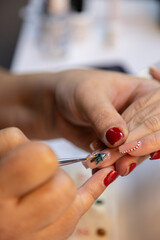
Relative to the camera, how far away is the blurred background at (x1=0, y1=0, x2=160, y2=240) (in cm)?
51

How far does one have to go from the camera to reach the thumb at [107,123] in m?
0.43

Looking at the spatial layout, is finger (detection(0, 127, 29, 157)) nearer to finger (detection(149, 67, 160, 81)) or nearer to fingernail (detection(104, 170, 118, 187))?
fingernail (detection(104, 170, 118, 187))

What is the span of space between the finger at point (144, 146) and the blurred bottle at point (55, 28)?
1.99 ft

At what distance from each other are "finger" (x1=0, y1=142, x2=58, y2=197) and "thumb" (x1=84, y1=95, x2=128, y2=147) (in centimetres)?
16

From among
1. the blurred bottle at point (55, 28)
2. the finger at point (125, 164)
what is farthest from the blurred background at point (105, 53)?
the finger at point (125, 164)

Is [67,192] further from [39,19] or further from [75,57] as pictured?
[39,19]

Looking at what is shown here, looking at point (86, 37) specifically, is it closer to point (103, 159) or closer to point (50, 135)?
point (50, 135)

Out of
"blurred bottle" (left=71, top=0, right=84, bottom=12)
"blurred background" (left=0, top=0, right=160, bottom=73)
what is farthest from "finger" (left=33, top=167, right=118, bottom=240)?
"blurred bottle" (left=71, top=0, right=84, bottom=12)

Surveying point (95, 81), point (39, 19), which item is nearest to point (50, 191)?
point (95, 81)

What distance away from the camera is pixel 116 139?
43 cm

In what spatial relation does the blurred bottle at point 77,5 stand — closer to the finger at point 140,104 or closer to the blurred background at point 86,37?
the blurred background at point 86,37

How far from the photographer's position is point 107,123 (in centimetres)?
43

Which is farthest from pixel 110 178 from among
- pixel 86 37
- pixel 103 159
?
pixel 86 37

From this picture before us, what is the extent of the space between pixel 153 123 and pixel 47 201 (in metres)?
0.22
